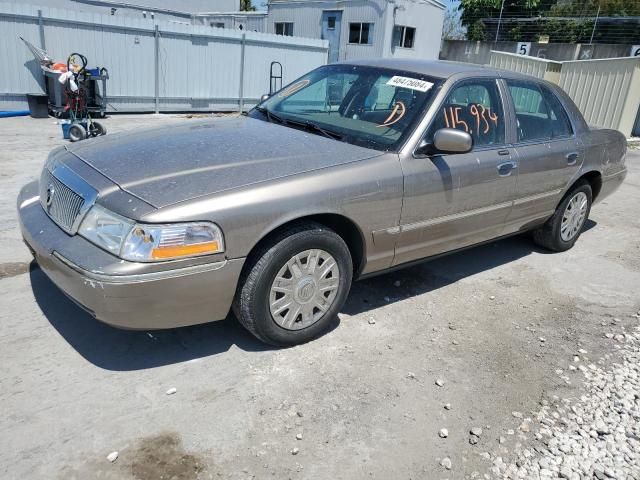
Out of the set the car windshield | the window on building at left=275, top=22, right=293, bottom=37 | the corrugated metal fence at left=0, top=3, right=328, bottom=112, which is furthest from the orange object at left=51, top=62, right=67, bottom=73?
the window on building at left=275, top=22, right=293, bottom=37

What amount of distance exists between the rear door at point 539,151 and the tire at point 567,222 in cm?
22

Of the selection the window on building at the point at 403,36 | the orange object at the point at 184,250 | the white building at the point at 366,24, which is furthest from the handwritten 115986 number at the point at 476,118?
the window on building at the point at 403,36

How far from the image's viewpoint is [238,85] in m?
14.8

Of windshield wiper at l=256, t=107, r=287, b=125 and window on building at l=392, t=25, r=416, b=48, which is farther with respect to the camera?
window on building at l=392, t=25, r=416, b=48

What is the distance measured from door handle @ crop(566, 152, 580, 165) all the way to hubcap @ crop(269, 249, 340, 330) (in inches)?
110

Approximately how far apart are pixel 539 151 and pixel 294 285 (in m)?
2.64

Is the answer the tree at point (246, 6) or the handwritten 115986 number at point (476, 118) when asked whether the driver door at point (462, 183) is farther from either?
the tree at point (246, 6)

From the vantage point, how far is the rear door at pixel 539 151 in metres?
4.58

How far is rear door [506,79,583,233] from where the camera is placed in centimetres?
458

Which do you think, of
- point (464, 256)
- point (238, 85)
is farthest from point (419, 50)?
point (464, 256)

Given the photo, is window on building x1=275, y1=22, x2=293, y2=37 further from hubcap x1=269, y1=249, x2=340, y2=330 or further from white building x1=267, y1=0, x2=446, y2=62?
hubcap x1=269, y1=249, x2=340, y2=330

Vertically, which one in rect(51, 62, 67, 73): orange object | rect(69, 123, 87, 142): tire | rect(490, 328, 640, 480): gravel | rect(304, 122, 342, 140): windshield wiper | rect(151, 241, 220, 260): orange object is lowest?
rect(490, 328, 640, 480): gravel

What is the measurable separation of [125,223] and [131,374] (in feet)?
2.92

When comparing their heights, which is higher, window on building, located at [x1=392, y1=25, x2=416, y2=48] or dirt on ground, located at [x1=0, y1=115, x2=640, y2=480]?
window on building, located at [x1=392, y1=25, x2=416, y2=48]
